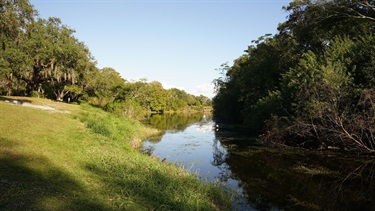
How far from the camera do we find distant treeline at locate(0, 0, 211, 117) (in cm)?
A: 2158

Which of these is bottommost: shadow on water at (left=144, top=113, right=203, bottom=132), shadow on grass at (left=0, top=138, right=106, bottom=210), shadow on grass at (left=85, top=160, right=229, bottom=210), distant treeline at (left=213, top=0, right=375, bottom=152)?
shadow on water at (left=144, top=113, right=203, bottom=132)

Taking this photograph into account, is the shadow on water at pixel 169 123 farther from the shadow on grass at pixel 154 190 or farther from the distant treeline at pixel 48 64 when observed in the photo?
the shadow on grass at pixel 154 190

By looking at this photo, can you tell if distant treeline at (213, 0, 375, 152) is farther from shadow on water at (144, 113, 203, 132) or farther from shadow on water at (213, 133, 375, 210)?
shadow on water at (144, 113, 203, 132)

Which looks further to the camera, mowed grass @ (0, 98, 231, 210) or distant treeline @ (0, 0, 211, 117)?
distant treeline @ (0, 0, 211, 117)

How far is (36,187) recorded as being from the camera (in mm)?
7773

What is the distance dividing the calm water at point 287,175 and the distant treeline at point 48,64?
15763 millimetres


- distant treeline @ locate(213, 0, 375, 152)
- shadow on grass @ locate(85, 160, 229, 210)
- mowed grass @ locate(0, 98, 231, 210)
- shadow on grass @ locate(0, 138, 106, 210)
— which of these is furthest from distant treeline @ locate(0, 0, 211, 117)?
distant treeline @ locate(213, 0, 375, 152)

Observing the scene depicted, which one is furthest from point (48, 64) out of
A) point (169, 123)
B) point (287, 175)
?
point (287, 175)

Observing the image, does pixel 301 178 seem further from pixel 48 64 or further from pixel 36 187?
pixel 48 64

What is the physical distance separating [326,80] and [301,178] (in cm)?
1043

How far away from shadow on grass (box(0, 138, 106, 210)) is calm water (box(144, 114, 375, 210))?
641cm

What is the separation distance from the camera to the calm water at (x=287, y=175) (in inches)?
452

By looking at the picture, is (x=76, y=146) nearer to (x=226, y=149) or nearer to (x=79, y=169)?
(x=79, y=169)

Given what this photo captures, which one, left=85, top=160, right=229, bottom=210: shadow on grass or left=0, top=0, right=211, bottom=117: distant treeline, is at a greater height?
left=0, top=0, right=211, bottom=117: distant treeline
